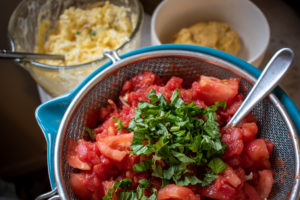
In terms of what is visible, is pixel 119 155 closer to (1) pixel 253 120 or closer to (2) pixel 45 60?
(1) pixel 253 120

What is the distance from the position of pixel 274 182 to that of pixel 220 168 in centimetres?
19

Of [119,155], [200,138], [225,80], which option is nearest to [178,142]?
[200,138]

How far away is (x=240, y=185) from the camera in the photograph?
701mm

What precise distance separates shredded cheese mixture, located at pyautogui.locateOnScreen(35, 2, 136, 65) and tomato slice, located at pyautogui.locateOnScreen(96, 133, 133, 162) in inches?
23.1

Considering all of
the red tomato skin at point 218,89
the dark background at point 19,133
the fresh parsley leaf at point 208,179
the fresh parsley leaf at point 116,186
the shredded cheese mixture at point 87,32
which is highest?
the shredded cheese mixture at point 87,32

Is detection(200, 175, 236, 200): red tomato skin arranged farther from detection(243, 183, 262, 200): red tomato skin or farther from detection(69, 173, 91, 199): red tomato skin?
detection(69, 173, 91, 199): red tomato skin

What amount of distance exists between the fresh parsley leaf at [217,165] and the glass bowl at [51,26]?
1.92 ft

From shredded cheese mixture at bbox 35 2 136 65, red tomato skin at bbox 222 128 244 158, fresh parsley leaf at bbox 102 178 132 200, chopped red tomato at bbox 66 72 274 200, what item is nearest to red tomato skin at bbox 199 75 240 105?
chopped red tomato at bbox 66 72 274 200

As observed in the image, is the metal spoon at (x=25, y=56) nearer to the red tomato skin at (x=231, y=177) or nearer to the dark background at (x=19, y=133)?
the dark background at (x=19, y=133)

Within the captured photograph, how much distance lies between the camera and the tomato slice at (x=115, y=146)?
0.72 metres

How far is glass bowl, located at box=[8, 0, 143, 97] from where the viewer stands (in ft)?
3.54

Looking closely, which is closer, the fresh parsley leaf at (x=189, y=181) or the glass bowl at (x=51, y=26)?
the fresh parsley leaf at (x=189, y=181)

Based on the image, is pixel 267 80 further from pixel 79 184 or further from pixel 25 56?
pixel 25 56

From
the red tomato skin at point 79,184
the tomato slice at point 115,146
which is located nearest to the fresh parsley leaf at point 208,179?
the tomato slice at point 115,146
